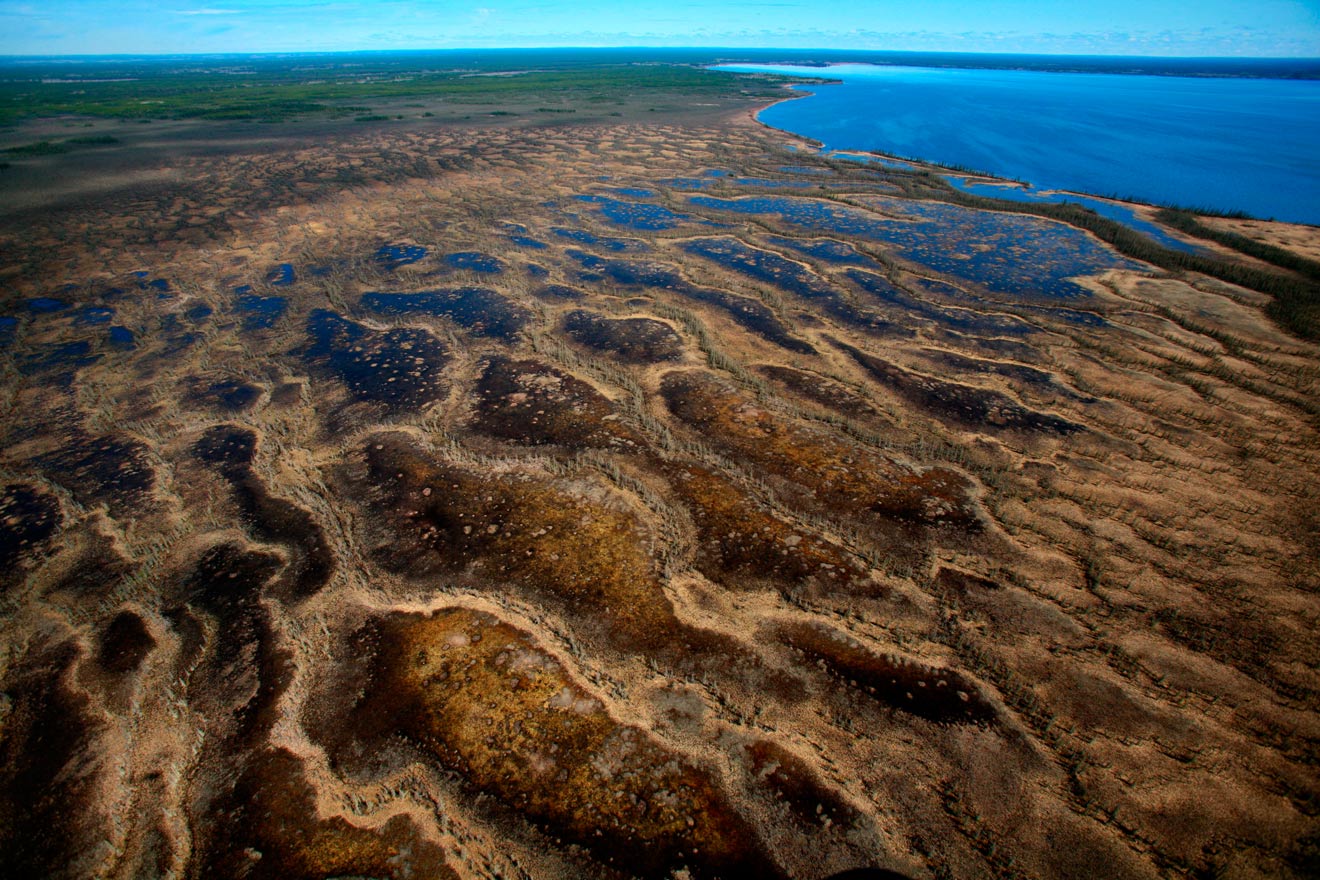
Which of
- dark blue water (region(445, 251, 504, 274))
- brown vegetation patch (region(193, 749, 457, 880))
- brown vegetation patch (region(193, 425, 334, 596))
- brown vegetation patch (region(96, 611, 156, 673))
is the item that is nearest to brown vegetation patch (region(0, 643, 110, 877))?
brown vegetation patch (region(96, 611, 156, 673))

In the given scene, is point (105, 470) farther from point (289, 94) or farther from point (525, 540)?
point (289, 94)

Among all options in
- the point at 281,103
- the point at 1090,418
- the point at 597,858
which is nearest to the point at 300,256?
the point at 597,858

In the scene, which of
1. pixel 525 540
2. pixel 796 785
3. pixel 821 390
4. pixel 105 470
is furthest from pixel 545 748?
pixel 105 470

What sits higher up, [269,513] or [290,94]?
[290,94]

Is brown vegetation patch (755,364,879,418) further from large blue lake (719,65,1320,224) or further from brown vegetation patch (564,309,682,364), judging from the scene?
large blue lake (719,65,1320,224)

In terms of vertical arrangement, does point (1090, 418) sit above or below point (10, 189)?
below

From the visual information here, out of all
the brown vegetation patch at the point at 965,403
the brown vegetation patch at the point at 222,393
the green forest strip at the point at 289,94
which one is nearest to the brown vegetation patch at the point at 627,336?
the brown vegetation patch at the point at 965,403

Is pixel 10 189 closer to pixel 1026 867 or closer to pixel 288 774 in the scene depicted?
pixel 288 774
